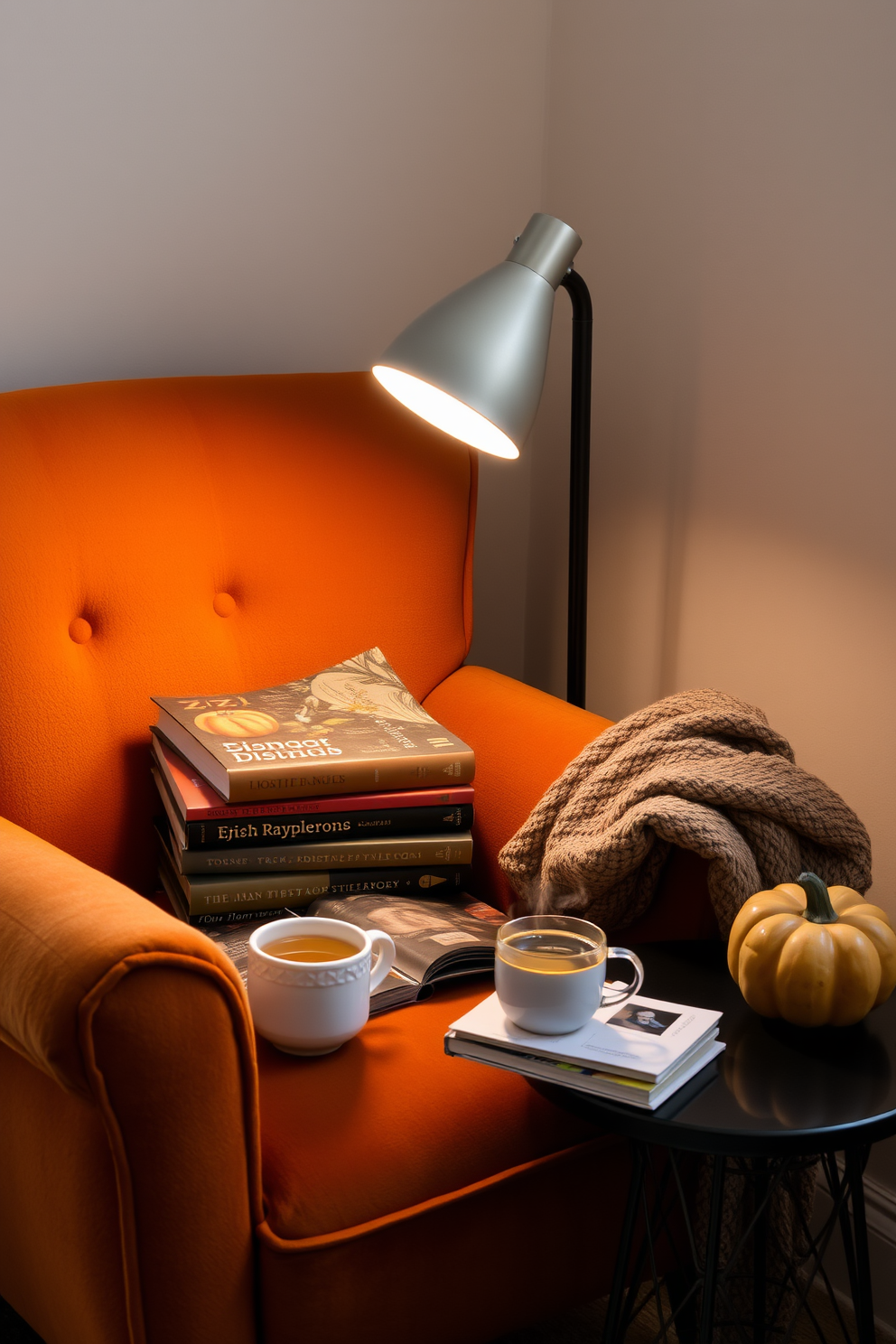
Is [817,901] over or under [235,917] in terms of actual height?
over

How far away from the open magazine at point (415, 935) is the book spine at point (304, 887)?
12 millimetres

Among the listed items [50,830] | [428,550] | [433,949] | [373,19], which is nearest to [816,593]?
[428,550]

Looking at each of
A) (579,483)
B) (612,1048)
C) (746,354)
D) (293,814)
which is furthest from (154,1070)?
(746,354)

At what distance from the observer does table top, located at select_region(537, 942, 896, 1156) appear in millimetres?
750

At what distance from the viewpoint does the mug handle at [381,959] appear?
38.4 inches

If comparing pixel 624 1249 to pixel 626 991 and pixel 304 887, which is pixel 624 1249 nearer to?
pixel 626 991

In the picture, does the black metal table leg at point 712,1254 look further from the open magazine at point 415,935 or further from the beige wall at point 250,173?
the beige wall at point 250,173

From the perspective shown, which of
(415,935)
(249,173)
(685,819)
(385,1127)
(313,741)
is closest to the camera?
(385,1127)

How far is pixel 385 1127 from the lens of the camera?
2.80 ft

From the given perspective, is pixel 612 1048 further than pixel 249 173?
No

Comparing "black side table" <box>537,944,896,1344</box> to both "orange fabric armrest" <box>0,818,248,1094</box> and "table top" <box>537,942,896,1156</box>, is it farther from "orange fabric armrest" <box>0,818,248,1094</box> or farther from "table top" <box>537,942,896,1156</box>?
"orange fabric armrest" <box>0,818,248,1094</box>

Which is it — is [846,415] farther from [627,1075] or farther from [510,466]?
[627,1075]

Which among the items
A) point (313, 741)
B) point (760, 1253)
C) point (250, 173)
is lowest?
point (760, 1253)

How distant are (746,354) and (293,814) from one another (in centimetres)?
81
